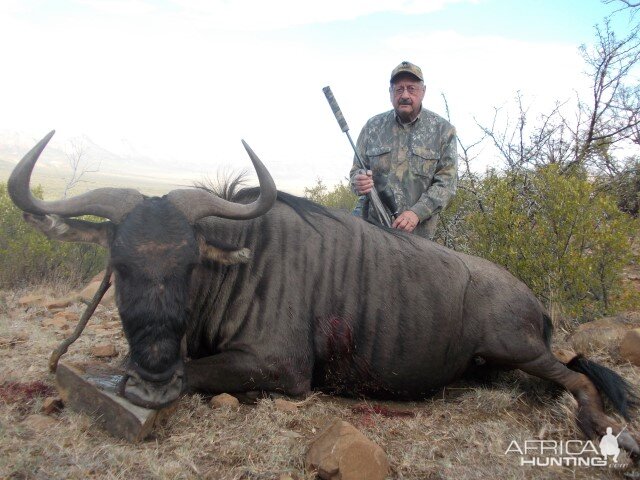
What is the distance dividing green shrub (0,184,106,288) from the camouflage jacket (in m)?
5.47

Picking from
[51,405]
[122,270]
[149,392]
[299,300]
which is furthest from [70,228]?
[299,300]

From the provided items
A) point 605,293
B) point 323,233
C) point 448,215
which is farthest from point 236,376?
point 448,215

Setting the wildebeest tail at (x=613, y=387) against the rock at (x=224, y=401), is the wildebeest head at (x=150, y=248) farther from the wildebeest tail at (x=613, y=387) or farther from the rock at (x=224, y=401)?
the wildebeest tail at (x=613, y=387)

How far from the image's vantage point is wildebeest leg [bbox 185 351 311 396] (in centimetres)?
355

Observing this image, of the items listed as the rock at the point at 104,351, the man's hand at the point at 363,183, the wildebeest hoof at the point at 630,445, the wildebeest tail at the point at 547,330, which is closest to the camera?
the wildebeest hoof at the point at 630,445

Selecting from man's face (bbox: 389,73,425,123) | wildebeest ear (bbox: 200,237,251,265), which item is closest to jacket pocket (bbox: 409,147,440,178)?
man's face (bbox: 389,73,425,123)

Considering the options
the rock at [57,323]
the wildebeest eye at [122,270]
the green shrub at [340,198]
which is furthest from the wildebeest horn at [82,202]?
the green shrub at [340,198]

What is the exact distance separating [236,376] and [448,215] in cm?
486

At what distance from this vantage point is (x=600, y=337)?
15.6ft

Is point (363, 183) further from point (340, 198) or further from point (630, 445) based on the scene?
point (340, 198)

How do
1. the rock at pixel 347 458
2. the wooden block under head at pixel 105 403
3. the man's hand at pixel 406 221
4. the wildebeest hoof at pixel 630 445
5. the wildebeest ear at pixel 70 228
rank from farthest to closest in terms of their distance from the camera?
the man's hand at pixel 406 221 → the wildebeest ear at pixel 70 228 → the wildebeest hoof at pixel 630 445 → the wooden block under head at pixel 105 403 → the rock at pixel 347 458

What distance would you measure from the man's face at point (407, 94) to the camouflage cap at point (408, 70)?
0.13ft

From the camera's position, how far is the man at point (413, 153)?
18.9 feet

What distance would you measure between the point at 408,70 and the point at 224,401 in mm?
3948
